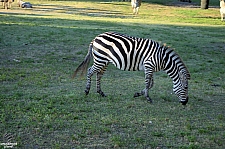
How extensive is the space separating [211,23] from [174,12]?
7439mm

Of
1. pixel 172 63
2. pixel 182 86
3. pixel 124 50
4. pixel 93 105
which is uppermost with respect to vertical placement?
pixel 124 50

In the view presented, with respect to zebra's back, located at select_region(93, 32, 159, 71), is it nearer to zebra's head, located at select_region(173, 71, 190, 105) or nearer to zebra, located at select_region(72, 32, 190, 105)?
zebra, located at select_region(72, 32, 190, 105)

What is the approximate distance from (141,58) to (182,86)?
1133mm

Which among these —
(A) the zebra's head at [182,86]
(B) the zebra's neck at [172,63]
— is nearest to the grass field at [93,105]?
(A) the zebra's head at [182,86]

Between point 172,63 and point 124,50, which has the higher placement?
point 124,50

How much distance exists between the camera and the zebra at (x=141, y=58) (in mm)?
9094

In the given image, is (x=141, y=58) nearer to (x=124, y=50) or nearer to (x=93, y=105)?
(x=124, y=50)

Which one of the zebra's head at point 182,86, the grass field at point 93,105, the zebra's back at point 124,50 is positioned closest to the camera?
the grass field at point 93,105

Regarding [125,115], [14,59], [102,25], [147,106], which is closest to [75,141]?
[125,115]

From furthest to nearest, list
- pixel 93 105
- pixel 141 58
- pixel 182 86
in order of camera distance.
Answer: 1. pixel 141 58
2. pixel 182 86
3. pixel 93 105

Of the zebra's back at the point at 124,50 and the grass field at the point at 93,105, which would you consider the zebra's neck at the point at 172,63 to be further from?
the grass field at the point at 93,105

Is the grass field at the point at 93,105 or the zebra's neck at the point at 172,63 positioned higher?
the zebra's neck at the point at 172,63

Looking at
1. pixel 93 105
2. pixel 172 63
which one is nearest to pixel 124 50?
pixel 172 63

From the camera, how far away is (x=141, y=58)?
30.8 feet
